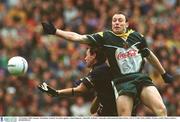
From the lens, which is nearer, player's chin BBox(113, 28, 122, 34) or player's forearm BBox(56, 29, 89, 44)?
player's forearm BBox(56, 29, 89, 44)

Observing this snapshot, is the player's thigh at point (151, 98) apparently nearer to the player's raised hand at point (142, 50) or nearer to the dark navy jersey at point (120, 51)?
the dark navy jersey at point (120, 51)

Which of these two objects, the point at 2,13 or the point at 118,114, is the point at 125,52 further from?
the point at 2,13

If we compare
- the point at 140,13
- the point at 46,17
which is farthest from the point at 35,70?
the point at 140,13

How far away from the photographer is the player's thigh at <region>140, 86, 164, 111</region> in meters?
11.9

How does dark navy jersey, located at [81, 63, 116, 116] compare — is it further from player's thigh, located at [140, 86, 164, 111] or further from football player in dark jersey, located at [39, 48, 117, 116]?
player's thigh, located at [140, 86, 164, 111]

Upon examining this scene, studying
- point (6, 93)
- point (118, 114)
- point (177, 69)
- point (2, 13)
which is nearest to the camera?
point (118, 114)

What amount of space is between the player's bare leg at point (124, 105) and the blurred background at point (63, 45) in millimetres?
6051

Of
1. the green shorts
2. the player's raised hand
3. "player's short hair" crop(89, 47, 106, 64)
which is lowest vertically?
the green shorts

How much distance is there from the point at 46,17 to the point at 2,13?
3.98ft

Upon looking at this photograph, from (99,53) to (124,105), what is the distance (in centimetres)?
108

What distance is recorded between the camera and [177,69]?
19.9 meters

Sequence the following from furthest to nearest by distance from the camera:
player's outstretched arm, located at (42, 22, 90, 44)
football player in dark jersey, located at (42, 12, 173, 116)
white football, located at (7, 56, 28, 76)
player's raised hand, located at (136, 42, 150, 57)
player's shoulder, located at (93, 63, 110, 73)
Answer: player's shoulder, located at (93, 63, 110, 73)
white football, located at (7, 56, 28, 76)
player's raised hand, located at (136, 42, 150, 57)
football player in dark jersey, located at (42, 12, 173, 116)
player's outstretched arm, located at (42, 22, 90, 44)

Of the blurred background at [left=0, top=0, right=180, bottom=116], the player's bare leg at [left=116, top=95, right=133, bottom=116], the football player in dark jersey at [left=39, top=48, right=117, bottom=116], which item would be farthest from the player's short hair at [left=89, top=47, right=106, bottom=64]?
the blurred background at [left=0, top=0, right=180, bottom=116]

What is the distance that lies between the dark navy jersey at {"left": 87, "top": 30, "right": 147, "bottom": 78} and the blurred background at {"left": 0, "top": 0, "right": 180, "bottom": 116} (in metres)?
5.91
